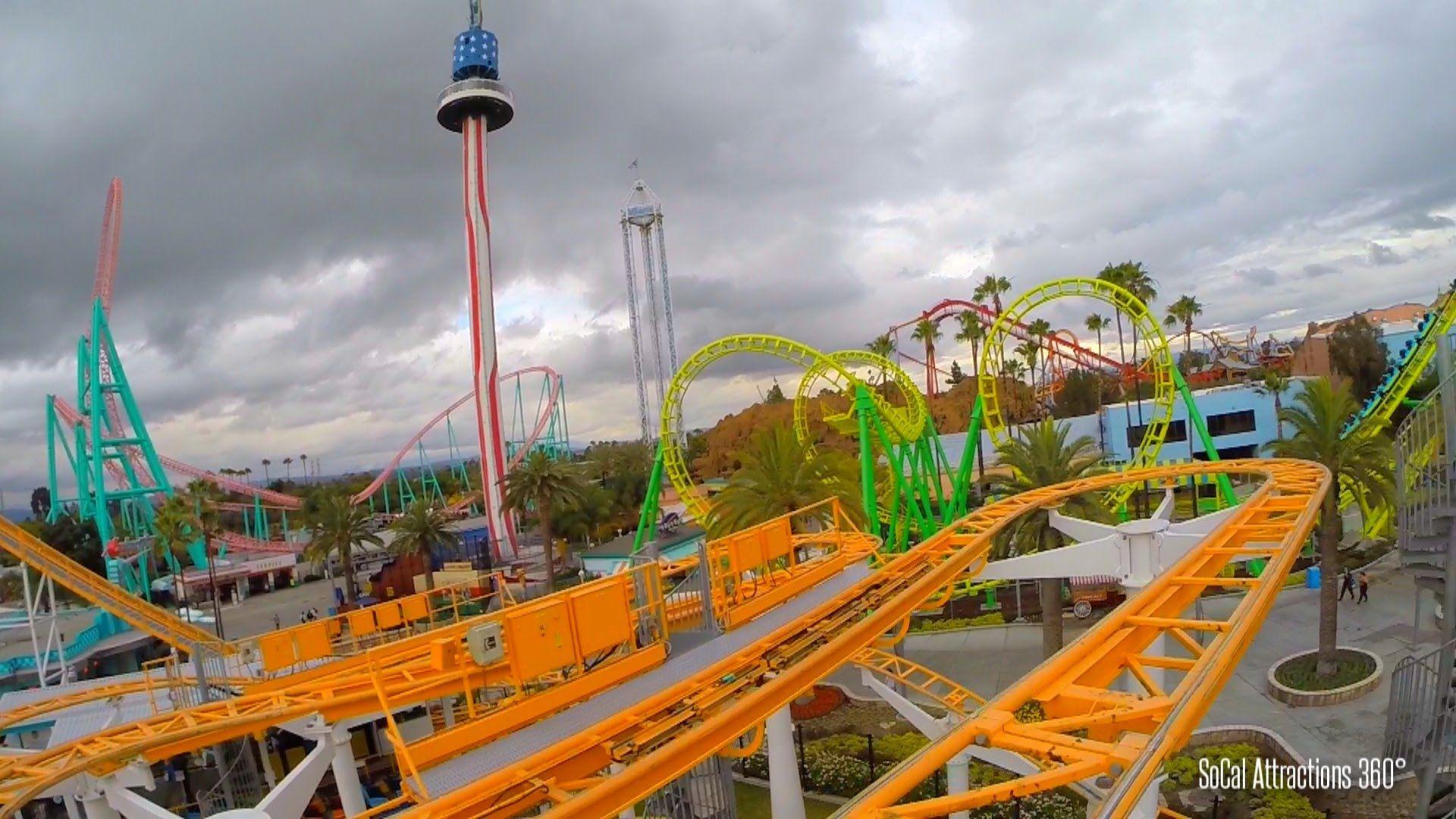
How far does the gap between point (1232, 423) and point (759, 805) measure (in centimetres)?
4968

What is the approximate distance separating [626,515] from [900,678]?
44749mm

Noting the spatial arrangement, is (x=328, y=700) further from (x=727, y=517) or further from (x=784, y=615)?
(x=727, y=517)

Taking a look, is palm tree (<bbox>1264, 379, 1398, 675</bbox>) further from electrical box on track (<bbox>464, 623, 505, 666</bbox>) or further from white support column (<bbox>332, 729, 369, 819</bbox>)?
white support column (<bbox>332, 729, 369, 819</bbox>)

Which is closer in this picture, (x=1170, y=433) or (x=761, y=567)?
(x=761, y=567)

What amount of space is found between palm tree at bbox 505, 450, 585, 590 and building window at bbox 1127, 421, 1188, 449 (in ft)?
123

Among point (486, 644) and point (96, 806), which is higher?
point (486, 644)

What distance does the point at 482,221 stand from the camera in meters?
55.2

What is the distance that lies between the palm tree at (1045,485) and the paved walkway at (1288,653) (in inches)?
87.3

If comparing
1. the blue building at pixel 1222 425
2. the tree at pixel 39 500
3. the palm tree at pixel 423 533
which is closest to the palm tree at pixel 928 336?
the blue building at pixel 1222 425

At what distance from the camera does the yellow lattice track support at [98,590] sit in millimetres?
21047

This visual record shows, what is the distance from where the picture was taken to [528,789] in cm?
701

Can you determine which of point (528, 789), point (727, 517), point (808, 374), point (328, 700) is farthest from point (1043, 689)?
point (808, 374)

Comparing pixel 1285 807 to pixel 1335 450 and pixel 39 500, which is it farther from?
pixel 39 500

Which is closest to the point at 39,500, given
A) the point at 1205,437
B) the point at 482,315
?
the point at 482,315
